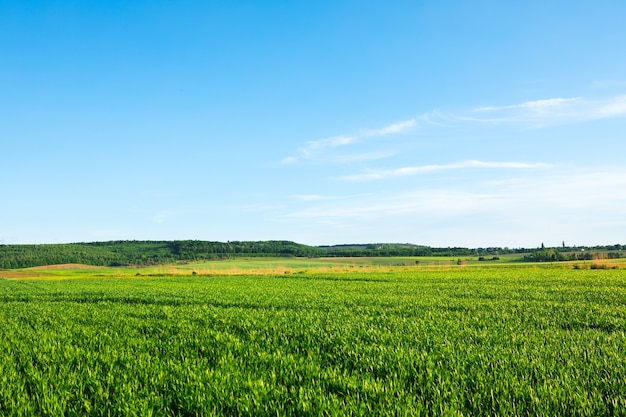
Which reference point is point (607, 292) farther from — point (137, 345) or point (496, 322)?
point (137, 345)

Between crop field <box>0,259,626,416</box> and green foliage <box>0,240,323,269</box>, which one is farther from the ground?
crop field <box>0,259,626,416</box>

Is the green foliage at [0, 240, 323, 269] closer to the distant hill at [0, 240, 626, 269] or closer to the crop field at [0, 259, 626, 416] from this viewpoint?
the distant hill at [0, 240, 626, 269]

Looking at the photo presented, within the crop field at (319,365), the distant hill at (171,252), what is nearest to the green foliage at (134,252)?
the distant hill at (171,252)

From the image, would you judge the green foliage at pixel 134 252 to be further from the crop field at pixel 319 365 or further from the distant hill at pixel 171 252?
the crop field at pixel 319 365

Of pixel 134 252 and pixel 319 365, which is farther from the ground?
pixel 319 365

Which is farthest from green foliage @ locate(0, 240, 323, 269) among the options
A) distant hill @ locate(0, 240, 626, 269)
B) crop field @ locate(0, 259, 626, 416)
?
crop field @ locate(0, 259, 626, 416)

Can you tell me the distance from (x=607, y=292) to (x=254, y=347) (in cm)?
1950

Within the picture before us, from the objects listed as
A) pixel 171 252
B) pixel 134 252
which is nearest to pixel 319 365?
pixel 171 252

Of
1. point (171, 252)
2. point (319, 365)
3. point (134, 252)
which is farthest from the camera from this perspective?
point (134, 252)

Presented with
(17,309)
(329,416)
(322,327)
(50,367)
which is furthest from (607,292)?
(17,309)

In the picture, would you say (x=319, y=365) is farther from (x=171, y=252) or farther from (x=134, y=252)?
(x=134, y=252)

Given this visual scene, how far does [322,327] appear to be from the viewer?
1143 cm

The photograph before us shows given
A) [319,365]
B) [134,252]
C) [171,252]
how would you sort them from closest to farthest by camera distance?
1. [319,365]
2. [171,252]
3. [134,252]

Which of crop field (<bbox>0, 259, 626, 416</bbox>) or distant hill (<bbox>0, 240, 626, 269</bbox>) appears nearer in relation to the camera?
crop field (<bbox>0, 259, 626, 416</bbox>)
